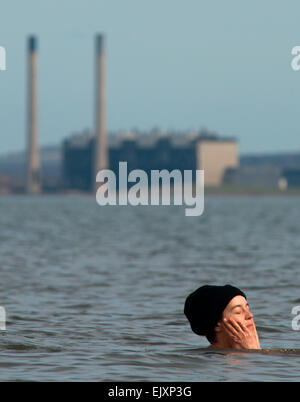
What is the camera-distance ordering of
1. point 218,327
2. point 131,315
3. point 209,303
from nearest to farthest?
point 209,303, point 218,327, point 131,315

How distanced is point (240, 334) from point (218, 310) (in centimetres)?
89

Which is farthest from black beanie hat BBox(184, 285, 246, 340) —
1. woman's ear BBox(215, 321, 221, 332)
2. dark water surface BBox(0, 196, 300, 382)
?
dark water surface BBox(0, 196, 300, 382)

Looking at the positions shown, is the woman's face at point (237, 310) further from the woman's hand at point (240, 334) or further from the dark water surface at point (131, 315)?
the dark water surface at point (131, 315)

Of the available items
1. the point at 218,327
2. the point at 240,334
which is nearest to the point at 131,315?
the point at 240,334

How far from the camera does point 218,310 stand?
15.2 m

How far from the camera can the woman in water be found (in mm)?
15203

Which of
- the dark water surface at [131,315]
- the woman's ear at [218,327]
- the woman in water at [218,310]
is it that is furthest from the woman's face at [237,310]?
the dark water surface at [131,315]

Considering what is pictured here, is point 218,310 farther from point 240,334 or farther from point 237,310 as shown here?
point 240,334

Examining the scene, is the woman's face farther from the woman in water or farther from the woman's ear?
the woman's ear

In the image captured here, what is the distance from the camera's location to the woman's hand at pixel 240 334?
609 inches

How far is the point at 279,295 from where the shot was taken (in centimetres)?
2878

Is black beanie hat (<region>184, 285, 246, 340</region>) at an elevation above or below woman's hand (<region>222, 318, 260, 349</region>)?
above

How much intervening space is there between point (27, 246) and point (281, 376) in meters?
41.8
